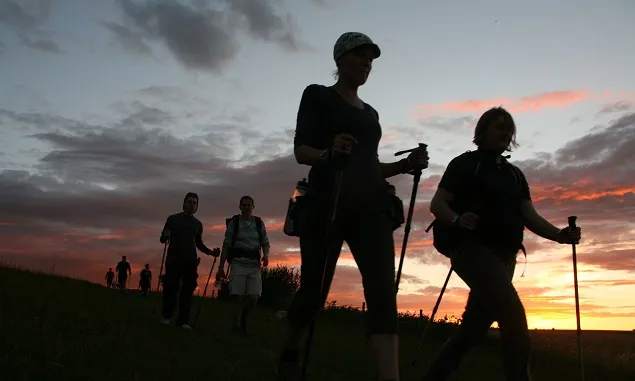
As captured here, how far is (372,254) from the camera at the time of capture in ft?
15.8

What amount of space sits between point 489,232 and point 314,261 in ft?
5.02

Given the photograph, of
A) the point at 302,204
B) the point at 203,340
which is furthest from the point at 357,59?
the point at 203,340

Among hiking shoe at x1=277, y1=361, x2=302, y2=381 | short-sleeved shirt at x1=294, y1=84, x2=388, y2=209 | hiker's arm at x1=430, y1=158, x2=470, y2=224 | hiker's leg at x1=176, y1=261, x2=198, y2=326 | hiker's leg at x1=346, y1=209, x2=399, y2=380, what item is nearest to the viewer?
hiker's leg at x1=346, y1=209, x2=399, y2=380

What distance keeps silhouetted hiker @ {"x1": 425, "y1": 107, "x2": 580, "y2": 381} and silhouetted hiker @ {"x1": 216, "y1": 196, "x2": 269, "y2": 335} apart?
7408 millimetres

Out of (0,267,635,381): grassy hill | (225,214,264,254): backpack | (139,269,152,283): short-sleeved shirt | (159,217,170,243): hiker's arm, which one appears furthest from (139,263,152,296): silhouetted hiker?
(225,214,264,254): backpack

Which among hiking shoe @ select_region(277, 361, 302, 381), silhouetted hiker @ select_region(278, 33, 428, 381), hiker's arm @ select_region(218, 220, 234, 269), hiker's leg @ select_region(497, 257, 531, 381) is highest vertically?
hiker's arm @ select_region(218, 220, 234, 269)

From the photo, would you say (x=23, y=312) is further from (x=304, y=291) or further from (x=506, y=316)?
(x=506, y=316)

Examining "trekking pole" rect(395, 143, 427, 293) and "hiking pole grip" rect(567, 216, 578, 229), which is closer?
"trekking pole" rect(395, 143, 427, 293)

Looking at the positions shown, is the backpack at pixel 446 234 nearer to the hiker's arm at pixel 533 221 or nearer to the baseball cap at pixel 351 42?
the hiker's arm at pixel 533 221

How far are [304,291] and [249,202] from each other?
8.08 metres

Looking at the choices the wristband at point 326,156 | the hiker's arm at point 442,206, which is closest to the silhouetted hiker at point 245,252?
the hiker's arm at point 442,206

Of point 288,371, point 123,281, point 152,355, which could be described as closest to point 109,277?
point 123,281

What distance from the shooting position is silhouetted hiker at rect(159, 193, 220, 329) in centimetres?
1316

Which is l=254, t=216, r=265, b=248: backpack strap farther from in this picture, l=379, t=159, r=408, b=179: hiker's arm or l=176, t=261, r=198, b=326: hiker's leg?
l=379, t=159, r=408, b=179: hiker's arm
